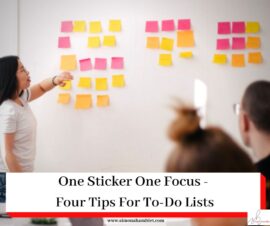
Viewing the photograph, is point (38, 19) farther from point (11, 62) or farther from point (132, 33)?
point (132, 33)

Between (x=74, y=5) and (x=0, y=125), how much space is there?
51 centimetres

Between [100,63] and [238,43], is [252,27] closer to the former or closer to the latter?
[238,43]

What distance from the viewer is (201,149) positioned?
0.80 m

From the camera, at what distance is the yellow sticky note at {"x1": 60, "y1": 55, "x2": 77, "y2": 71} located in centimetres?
135

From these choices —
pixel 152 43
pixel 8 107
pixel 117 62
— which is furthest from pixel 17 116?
pixel 152 43

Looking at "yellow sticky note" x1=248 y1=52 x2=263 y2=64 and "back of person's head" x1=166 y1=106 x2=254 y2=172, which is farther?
"yellow sticky note" x1=248 y1=52 x2=263 y2=64

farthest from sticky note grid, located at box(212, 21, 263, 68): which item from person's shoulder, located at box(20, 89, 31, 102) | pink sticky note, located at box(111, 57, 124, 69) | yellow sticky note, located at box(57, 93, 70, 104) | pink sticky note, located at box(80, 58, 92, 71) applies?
person's shoulder, located at box(20, 89, 31, 102)

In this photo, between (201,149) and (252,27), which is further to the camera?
(252,27)

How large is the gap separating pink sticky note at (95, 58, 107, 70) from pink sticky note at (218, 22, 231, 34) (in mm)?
428

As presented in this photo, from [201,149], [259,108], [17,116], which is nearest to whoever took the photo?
[201,149]

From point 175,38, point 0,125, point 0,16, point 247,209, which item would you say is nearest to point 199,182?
point 247,209

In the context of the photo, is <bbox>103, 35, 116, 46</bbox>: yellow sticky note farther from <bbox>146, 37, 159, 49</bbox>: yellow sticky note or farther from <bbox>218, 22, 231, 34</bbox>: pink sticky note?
<bbox>218, 22, 231, 34</bbox>: pink sticky note

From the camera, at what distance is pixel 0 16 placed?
52.7 inches

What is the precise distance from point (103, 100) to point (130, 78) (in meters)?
0.13
